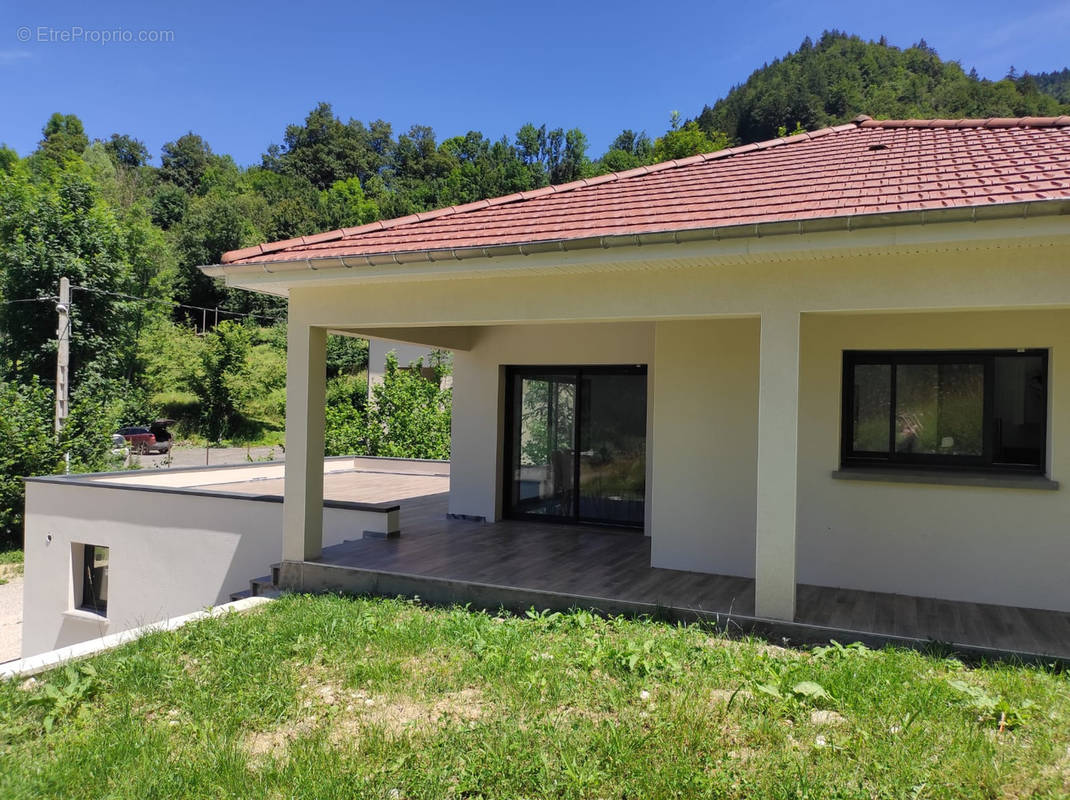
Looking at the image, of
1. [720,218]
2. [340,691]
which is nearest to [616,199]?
[720,218]

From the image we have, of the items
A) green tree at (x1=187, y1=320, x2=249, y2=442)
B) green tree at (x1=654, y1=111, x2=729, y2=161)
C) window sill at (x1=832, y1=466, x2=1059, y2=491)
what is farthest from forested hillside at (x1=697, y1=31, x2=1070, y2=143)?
window sill at (x1=832, y1=466, x2=1059, y2=491)

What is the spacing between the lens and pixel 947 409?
680 cm

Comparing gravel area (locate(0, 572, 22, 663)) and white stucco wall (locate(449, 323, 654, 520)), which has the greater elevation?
white stucco wall (locate(449, 323, 654, 520))

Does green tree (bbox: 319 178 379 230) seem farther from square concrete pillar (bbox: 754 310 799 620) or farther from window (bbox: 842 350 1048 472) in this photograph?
square concrete pillar (bbox: 754 310 799 620)

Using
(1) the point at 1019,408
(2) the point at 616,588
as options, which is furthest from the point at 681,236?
(1) the point at 1019,408

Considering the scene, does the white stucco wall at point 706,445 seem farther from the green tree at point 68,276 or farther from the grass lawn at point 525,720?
the green tree at point 68,276

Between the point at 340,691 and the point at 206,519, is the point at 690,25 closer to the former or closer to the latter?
the point at 206,519

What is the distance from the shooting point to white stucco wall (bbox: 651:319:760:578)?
7.33 meters

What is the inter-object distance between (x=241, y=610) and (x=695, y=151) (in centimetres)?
3686

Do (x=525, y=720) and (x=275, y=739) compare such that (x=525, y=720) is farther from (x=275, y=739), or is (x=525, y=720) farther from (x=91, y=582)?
(x=91, y=582)

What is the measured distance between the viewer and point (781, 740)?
383cm

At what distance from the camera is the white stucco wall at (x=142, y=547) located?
9.84m

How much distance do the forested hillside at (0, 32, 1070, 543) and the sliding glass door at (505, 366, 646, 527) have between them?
35.6 ft

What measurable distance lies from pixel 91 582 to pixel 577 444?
26.1ft
